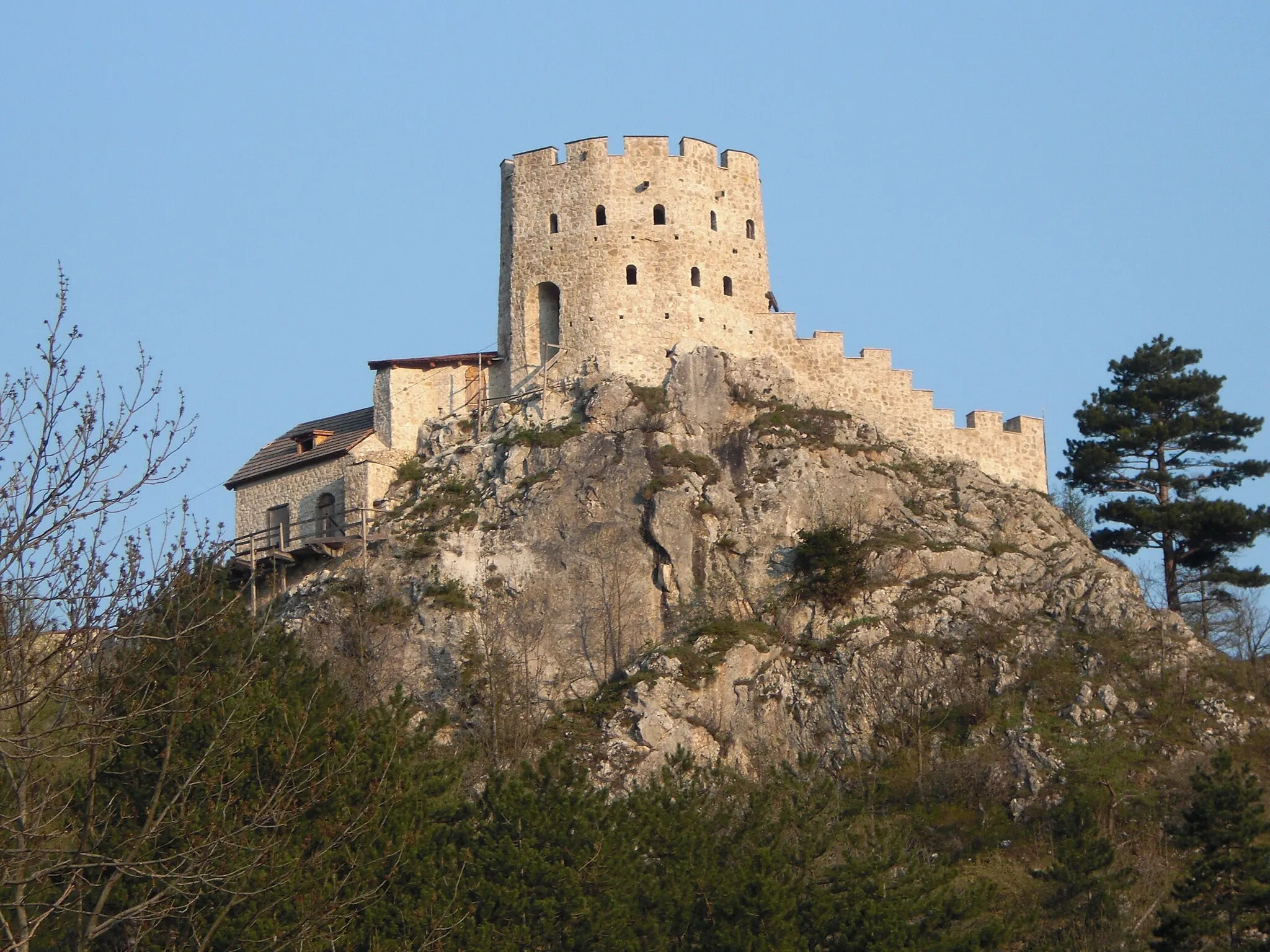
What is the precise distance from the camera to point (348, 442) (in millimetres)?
57000

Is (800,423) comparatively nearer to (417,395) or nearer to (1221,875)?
(417,395)

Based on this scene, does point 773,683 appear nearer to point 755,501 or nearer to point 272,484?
point 755,501

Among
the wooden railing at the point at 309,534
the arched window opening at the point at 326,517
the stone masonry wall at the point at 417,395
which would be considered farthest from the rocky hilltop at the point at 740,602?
the arched window opening at the point at 326,517

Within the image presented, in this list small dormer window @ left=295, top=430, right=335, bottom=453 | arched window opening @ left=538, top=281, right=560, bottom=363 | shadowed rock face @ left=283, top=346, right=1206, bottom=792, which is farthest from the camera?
small dormer window @ left=295, top=430, right=335, bottom=453

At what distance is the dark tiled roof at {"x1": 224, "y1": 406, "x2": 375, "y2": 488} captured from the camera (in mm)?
57188

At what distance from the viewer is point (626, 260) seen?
56094mm

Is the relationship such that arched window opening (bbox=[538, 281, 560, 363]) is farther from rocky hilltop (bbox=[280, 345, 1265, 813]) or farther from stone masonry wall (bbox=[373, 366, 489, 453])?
rocky hilltop (bbox=[280, 345, 1265, 813])

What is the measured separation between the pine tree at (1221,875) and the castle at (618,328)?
19.0 meters

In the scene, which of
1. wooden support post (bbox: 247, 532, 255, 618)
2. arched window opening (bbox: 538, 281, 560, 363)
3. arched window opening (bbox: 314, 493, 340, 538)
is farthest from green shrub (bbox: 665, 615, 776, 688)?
arched window opening (bbox: 314, 493, 340, 538)

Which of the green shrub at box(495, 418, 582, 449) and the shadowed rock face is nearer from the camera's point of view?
the shadowed rock face

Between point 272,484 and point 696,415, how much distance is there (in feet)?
41.4

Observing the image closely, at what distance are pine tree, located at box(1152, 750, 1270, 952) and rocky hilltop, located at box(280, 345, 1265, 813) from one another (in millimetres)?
8223

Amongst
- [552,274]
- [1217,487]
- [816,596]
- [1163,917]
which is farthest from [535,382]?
[1163,917]

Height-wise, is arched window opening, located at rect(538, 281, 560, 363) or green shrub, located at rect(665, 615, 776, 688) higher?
arched window opening, located at rect(538, 281, 560, 363)
